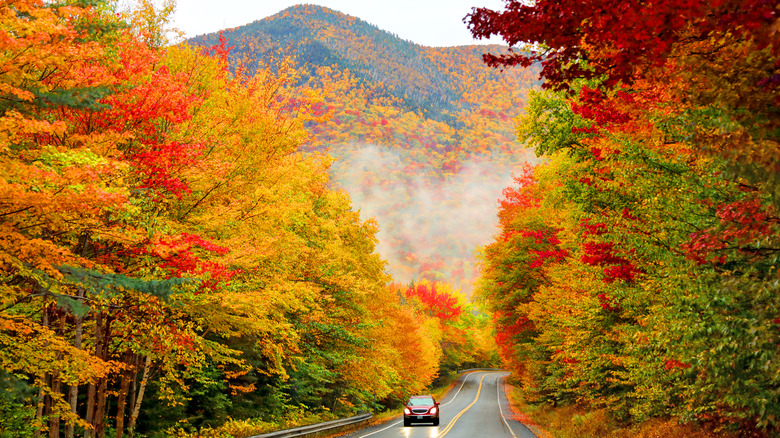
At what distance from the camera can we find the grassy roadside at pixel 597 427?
497 inches

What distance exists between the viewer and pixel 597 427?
59.2 feet

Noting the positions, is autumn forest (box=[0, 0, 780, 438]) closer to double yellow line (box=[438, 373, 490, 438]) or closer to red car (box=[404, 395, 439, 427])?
double yellow line (box=[438, 373, 490, 438])

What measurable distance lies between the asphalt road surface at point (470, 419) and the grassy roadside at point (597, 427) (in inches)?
45.3

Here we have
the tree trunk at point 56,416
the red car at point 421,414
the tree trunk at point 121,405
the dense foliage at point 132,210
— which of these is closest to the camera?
the dense foliage at point 132,210

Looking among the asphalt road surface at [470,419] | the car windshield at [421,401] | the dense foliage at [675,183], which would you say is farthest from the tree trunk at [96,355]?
the car windshield at [421,401]

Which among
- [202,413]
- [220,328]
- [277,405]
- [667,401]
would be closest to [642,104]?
[667,401]

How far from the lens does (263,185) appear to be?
12.9 m

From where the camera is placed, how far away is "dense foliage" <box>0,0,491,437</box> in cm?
729

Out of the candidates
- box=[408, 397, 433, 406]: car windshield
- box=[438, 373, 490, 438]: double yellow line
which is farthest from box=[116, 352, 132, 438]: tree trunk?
box=[408, 397, 433, 406]: car windshield

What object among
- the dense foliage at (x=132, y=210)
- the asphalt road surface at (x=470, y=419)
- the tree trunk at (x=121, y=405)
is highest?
the dense foliage at (x=132, y=210)

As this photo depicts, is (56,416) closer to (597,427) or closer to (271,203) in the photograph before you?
(271,203)

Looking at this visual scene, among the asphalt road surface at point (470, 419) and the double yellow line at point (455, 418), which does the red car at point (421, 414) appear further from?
the double yellow line at point (455, 418)

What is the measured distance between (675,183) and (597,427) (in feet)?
42.8

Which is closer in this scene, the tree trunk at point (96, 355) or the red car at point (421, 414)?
the tree trunk at point (96, 355)
